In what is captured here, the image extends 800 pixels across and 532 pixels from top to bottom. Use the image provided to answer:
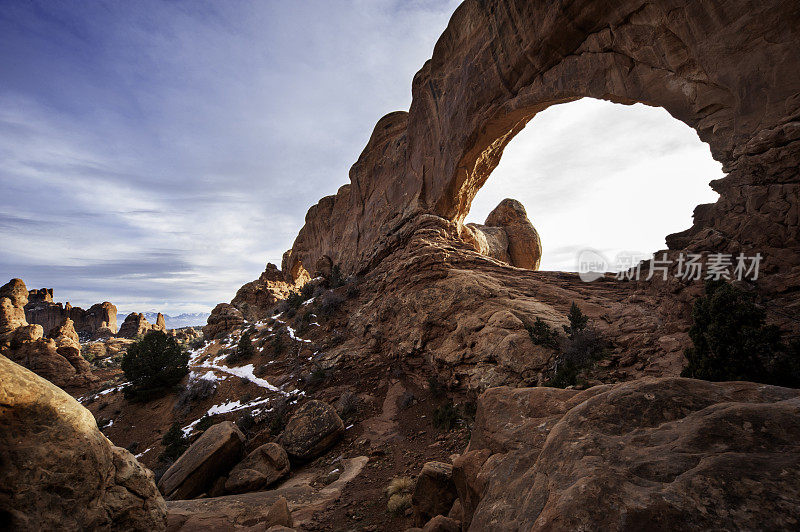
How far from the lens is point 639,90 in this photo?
36.7 feet

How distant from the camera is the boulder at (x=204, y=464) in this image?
980cm

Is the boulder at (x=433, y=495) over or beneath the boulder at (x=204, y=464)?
over

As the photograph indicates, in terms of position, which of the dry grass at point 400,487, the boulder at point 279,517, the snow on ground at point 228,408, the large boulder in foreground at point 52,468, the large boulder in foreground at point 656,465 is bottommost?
the snow on ground at point 228,408

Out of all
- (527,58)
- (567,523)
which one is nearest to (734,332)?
(567,523)

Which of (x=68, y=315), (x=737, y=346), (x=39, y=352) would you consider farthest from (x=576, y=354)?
(x=68, y=315)

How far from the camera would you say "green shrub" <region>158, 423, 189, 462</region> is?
13.1m

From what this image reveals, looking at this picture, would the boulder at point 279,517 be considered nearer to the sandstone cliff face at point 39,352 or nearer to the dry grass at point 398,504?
the dry grass at point 398,504

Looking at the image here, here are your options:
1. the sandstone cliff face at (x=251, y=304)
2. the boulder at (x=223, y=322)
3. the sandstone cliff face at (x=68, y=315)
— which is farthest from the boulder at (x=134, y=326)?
the boulder at (x=223, y=322)

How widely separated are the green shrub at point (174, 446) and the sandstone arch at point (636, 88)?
14791 millimetres

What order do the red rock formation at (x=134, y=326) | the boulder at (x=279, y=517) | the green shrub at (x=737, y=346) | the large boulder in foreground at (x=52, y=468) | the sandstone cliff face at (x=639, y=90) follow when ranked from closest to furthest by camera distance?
the large boulder in foreground at (x=52, y=468) → the green shrub at (x=737, y=346) → the boulder at (x=279, y=517) → the sandstone cliff face at (x=639, y=90) → the red rock formation at (x=134, y=326)

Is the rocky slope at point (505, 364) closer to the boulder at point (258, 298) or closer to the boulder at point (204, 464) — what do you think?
the boulder at point (204, 464)

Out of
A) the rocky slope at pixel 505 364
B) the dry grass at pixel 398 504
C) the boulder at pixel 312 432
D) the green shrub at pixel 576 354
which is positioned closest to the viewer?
the rocky slope at pixel 505 364

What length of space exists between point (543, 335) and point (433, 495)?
6.90 metres

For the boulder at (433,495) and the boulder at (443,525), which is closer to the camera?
the boulder at (443,525)
